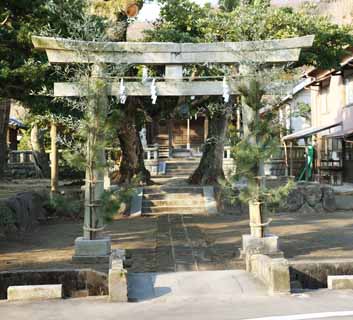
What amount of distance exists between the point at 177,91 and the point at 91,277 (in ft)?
15.9

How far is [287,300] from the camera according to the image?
23.4 ft

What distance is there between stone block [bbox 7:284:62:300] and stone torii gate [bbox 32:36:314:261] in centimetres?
296

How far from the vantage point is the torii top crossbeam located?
433 inches

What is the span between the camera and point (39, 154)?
30.4 m

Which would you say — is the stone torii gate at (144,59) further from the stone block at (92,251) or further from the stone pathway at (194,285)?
the stone pathway at (194,285)

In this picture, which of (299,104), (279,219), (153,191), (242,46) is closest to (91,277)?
(242,46)

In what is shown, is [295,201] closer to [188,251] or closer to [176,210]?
[176,210]

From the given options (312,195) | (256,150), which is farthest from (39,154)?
(256,150)

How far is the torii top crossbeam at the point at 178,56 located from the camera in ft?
36.1

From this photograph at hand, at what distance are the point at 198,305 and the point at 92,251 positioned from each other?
3.74m

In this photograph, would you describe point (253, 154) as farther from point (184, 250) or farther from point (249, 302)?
point (249, 302)

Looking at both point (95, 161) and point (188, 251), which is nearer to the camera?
point (95, 161)

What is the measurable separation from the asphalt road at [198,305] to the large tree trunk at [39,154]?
22.9 metres

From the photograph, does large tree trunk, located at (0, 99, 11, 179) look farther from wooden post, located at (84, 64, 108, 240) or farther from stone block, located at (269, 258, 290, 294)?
stone block, located at (269, 258, 290, 294)
